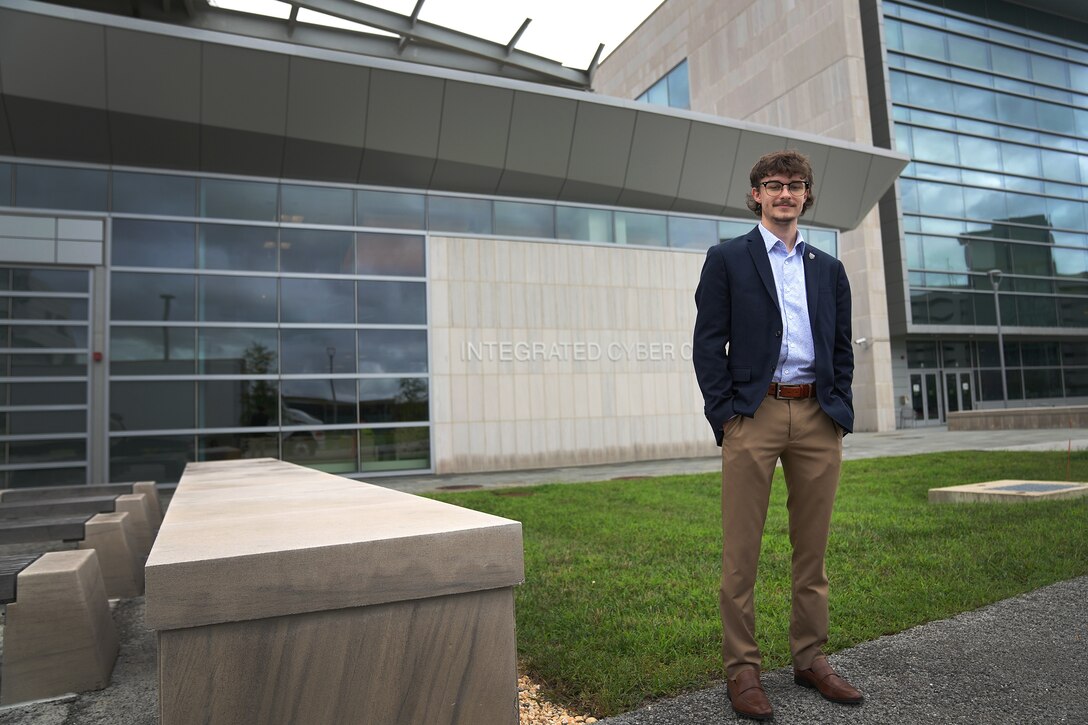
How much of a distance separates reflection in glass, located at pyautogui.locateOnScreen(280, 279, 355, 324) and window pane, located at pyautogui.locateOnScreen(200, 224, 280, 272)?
0.62m

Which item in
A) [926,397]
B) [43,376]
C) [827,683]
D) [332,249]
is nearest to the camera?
[827,683]

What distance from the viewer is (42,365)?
42.6 ft

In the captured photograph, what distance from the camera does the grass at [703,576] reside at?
3398 mm

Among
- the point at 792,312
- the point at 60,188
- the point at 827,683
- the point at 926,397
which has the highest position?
the point at 60,188

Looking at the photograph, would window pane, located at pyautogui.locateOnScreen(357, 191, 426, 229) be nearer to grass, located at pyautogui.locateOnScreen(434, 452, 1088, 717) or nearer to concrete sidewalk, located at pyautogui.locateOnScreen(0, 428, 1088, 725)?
grass, located at pyautogui.locateOnScreen(434, 452, 1088, 717)

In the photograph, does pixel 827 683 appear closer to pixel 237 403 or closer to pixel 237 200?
pixel 237 403

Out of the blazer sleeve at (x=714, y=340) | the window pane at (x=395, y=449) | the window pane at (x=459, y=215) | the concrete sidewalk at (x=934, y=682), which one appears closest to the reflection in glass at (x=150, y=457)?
the window pane at (x=395, y=449)

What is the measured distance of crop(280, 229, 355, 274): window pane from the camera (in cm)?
1474

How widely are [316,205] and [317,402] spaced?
4.16 m

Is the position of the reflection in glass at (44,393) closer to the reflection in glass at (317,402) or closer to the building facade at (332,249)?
the building facade at (332,249)

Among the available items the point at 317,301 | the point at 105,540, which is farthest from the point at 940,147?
the point at 105,540

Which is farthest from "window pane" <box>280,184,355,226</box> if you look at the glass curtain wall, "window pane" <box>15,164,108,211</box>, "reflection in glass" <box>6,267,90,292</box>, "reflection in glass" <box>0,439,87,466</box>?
the glass curtain wall

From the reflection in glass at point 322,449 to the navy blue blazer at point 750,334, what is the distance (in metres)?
12.6

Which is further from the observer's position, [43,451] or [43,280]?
[43,280]
